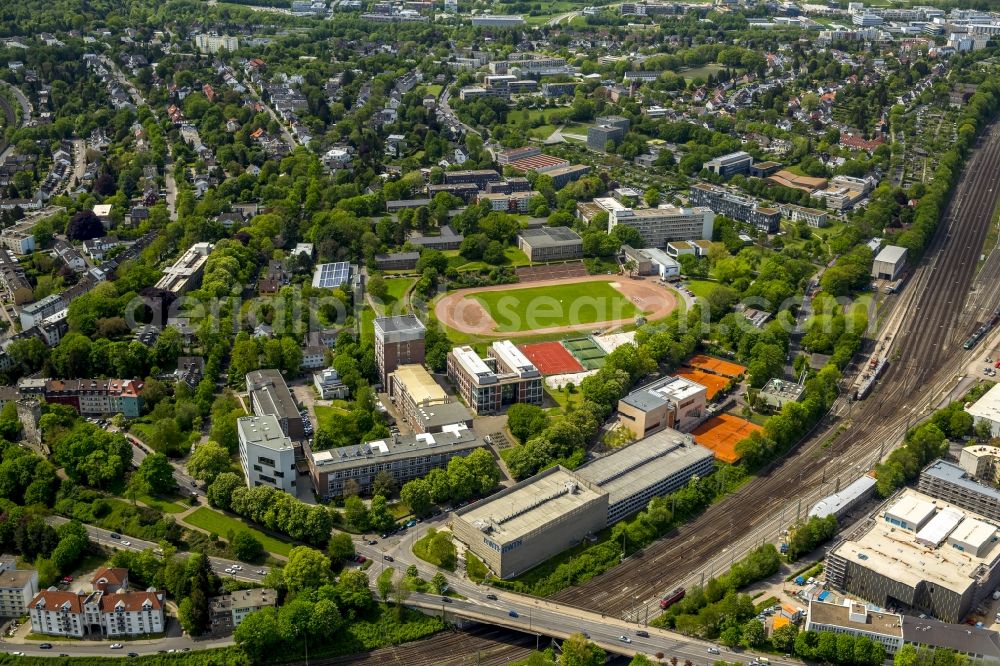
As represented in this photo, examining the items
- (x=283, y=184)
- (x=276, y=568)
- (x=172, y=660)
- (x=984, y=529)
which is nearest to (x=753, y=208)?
(x=283, y=184)

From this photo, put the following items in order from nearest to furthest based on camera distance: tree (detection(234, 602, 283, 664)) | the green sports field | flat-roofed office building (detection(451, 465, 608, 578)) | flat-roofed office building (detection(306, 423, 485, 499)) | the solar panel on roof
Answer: tree (detection(234, 602, 283, 664)), flat-roofed office building (detection(451, 465, 608, 578)), flat-roofed office building (detection(306, 423, 485, 499)), the green sports field, the solar panel on roof

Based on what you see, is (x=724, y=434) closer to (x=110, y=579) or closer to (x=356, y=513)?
(x=356, y=513)

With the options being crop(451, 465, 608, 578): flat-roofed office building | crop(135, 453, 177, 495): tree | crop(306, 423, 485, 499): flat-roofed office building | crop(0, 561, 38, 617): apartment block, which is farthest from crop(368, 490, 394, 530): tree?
crop(0, 561, 38, 617): apartment block

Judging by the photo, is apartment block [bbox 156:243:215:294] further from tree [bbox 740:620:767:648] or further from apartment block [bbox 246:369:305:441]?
tree [bbox 740:620:767:648]

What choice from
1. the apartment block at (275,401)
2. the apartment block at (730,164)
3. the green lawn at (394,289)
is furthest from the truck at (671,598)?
the apartment block at (730,164)

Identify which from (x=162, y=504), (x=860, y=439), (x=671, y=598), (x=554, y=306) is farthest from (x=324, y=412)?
(x=860, y=439)

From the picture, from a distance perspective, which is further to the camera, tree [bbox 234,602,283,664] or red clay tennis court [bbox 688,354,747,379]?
red clay tennis court [bbox 688,354,747,379]

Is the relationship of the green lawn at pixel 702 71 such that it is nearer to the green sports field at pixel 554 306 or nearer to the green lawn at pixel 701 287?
the green lawn at pixel 701 287
